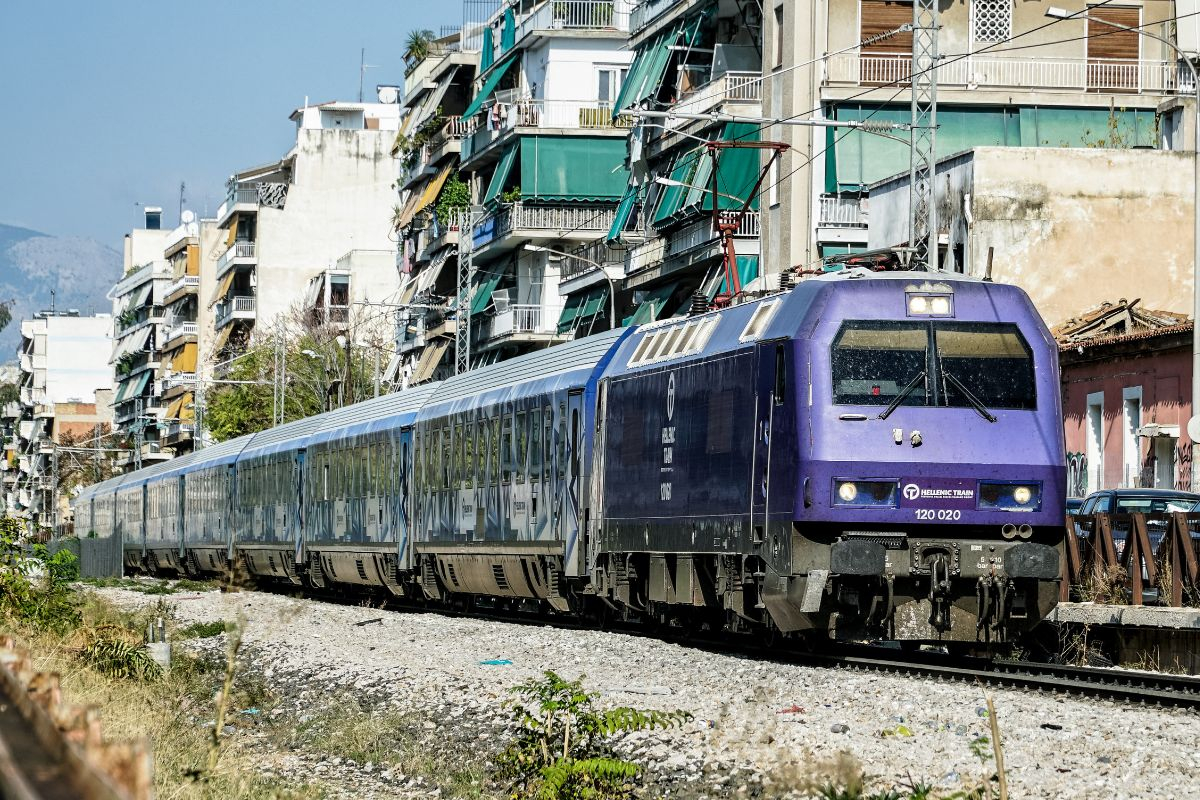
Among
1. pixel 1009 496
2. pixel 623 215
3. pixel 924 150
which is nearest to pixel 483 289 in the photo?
pixel 623 215

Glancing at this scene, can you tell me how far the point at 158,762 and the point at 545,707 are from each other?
8.39 ft

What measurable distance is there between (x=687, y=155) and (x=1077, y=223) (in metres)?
13.3

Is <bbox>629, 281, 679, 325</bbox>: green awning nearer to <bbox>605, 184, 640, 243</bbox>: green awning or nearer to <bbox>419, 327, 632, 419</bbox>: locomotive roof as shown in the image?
<bbox>605, 184, 640, 243</bbox>: green awning

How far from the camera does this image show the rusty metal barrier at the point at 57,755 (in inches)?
164

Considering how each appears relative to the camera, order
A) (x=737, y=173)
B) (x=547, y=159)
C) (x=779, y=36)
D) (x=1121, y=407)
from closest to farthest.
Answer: (x=1121, y=407) < (x=737, y=173) < (x=779, y=36) < (x=547, y=159)

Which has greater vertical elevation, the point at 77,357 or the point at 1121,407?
the point at 77,357

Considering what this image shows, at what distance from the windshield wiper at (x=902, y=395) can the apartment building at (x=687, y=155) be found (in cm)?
2838

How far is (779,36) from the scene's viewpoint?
1860 inches

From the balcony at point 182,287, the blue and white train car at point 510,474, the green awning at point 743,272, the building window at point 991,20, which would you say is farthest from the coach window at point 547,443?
the balcony at point 182,287

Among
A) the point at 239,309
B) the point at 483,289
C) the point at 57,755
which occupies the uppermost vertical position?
the point at 239,309

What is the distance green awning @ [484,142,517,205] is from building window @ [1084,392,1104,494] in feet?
102

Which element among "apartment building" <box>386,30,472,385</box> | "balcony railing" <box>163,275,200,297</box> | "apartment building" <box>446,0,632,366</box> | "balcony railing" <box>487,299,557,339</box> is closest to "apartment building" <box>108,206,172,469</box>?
"balcony railing" <box>163,275,200,297</box>

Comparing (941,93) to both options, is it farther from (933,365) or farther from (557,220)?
(933,365)

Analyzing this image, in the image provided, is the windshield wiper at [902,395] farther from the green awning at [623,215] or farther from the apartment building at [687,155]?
the green awning at [623,215]
